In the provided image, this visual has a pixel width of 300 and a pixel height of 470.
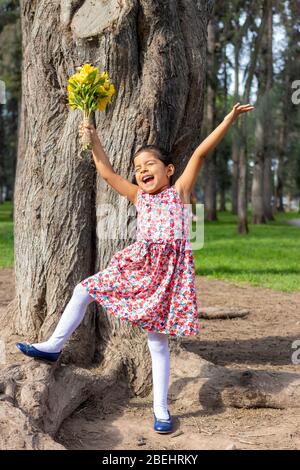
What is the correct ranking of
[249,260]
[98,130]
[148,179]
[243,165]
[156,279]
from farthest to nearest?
[243,165] < [249,260] < [98,130] < [148,179] < [156,279]

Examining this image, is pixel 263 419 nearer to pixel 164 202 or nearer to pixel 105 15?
pixel 164 202

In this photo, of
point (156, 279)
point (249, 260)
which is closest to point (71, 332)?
point (156, 279)

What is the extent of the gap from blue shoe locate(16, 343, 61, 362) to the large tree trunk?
680 mm

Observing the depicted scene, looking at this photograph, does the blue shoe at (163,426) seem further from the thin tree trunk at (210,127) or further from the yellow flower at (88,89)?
the thin tree trunk at (210,127)

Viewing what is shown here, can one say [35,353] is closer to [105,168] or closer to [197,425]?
[197,425]

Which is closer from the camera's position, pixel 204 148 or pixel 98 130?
pixel 204 148

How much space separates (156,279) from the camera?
A: 4.26 meters

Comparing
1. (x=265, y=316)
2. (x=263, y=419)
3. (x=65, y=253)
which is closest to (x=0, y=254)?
(x=265, y=316)

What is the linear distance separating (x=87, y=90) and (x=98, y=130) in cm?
94

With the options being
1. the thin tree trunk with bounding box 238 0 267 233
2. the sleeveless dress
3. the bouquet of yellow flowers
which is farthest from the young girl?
the thin tree trunk with bounding box 238 0 267 233

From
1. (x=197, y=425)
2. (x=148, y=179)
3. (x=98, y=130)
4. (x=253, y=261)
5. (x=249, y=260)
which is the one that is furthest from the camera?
(x=249, y=260)

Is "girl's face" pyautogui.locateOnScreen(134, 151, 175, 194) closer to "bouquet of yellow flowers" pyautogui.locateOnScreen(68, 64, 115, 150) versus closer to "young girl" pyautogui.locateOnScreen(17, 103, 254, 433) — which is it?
"young girl" pyautogui.locateOnScreen(17, 103, 254, 433)

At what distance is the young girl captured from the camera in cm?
423

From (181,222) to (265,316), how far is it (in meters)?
4.68
